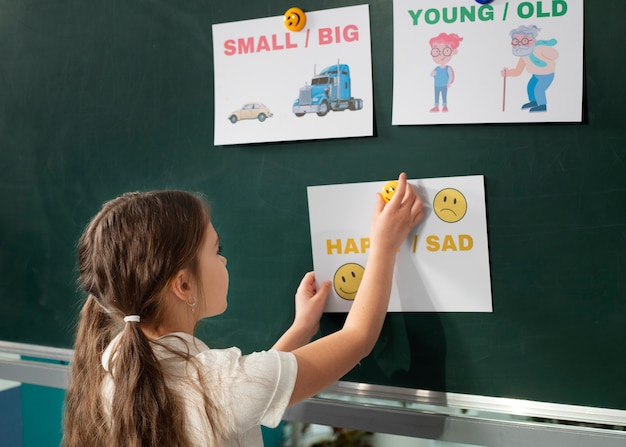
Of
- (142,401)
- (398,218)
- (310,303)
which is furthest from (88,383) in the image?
(398,218)

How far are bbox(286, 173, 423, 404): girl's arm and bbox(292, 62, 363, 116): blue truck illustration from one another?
17 centimetres

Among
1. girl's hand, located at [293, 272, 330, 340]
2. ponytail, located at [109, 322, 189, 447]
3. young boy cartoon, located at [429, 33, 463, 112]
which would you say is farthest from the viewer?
girl's hand, located at [293, 272, 330, 340]

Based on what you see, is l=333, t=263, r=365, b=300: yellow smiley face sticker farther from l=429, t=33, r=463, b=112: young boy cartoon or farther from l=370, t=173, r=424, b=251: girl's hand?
l=429, t=33, r=463, b=112: young boy cartoon

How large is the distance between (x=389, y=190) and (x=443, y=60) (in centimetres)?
22

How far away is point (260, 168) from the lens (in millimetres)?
1205

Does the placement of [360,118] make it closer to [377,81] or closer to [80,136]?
[377,81]

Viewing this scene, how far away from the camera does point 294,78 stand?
1150mm

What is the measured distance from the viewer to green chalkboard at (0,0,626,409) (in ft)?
3.26

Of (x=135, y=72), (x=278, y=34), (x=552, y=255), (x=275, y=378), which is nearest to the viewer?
(x=275, y=378)

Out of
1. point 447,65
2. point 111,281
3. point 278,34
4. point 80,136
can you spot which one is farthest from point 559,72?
point 80,136

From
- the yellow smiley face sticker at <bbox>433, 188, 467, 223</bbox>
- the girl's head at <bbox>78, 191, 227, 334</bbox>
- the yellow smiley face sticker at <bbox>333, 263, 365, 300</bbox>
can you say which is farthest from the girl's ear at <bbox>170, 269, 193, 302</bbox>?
the yellow smiley face sticker at <bbox>433, 188, 467, 223</bbox>

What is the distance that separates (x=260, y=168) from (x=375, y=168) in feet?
0.73

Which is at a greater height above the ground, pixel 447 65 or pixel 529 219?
pixel 447 65

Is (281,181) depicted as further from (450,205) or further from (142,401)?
(142,401)
